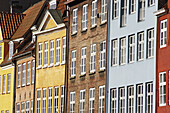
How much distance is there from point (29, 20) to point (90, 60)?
20105mm

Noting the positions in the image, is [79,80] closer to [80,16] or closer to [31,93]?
[80,16]

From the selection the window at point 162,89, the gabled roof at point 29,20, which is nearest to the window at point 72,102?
the window at point 162,89

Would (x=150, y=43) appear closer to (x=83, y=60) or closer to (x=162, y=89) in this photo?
(x=162, y=89)

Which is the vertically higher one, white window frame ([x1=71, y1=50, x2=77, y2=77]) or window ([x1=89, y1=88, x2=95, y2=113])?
white window frame ([x1=71, y1=50, x2=77, y2=77])

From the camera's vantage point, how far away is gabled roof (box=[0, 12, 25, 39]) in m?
82.0

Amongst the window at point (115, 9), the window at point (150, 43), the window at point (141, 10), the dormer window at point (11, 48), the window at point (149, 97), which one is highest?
the dormer window at point (11, 48)

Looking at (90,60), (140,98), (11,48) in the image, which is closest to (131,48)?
(140,98)

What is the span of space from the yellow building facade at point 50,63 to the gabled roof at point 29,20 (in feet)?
23.2

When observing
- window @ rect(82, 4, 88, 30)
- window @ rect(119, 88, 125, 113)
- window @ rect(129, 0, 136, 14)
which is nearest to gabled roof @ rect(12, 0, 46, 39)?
window @ rect(82, 4, 88, 30)

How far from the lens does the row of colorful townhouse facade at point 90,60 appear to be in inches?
2069

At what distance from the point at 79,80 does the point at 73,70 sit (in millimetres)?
1373

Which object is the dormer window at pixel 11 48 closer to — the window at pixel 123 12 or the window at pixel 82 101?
the window at pixel 82 101

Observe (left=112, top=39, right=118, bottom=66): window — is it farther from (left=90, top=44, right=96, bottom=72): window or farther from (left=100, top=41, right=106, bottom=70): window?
Answer: (left=90, top=44, right=96, bottom=72): window

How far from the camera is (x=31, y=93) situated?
72.2m
